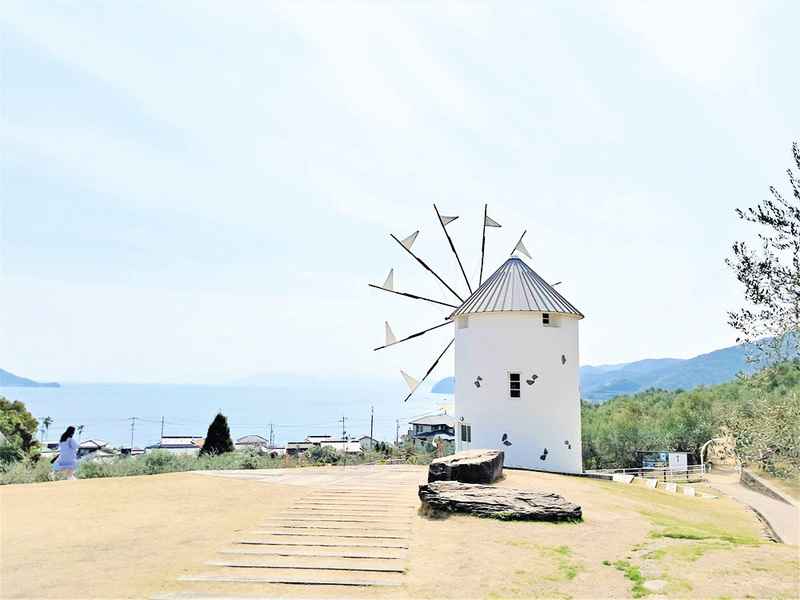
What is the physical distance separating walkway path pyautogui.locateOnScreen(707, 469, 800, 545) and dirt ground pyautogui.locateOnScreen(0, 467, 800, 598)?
958 millimetres

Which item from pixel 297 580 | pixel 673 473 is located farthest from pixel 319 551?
pixel 673 473

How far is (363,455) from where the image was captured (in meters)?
28.2

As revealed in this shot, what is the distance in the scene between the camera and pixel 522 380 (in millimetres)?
19828

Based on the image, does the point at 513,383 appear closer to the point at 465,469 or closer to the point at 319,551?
the point at 465,469

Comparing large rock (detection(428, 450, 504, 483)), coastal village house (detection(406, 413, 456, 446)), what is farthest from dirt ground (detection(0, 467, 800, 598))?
coastal village house (detection(406, 413, 456, 446))

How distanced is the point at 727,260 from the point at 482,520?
7.16 metres

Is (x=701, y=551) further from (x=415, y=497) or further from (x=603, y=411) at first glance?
(x=603, y=411)

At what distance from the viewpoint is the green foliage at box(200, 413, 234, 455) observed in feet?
78.4

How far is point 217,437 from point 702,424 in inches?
1210

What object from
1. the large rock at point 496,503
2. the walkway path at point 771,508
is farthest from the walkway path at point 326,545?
the walkway path at point 771,508

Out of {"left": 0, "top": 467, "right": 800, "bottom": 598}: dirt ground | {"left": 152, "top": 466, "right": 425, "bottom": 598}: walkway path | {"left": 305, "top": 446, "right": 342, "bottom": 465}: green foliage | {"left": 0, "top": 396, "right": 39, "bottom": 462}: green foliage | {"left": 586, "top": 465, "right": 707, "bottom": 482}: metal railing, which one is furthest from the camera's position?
{"left": 0, "top": 396, "right": 39, "bottom": 462}: green foliage

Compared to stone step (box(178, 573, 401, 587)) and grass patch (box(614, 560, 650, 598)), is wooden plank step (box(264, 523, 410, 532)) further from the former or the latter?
grass patch (box(614, 560, 650, 598))

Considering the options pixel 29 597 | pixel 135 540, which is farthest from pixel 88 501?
pixel 29 597

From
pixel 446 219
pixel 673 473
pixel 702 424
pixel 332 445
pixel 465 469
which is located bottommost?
pixel 332 445
